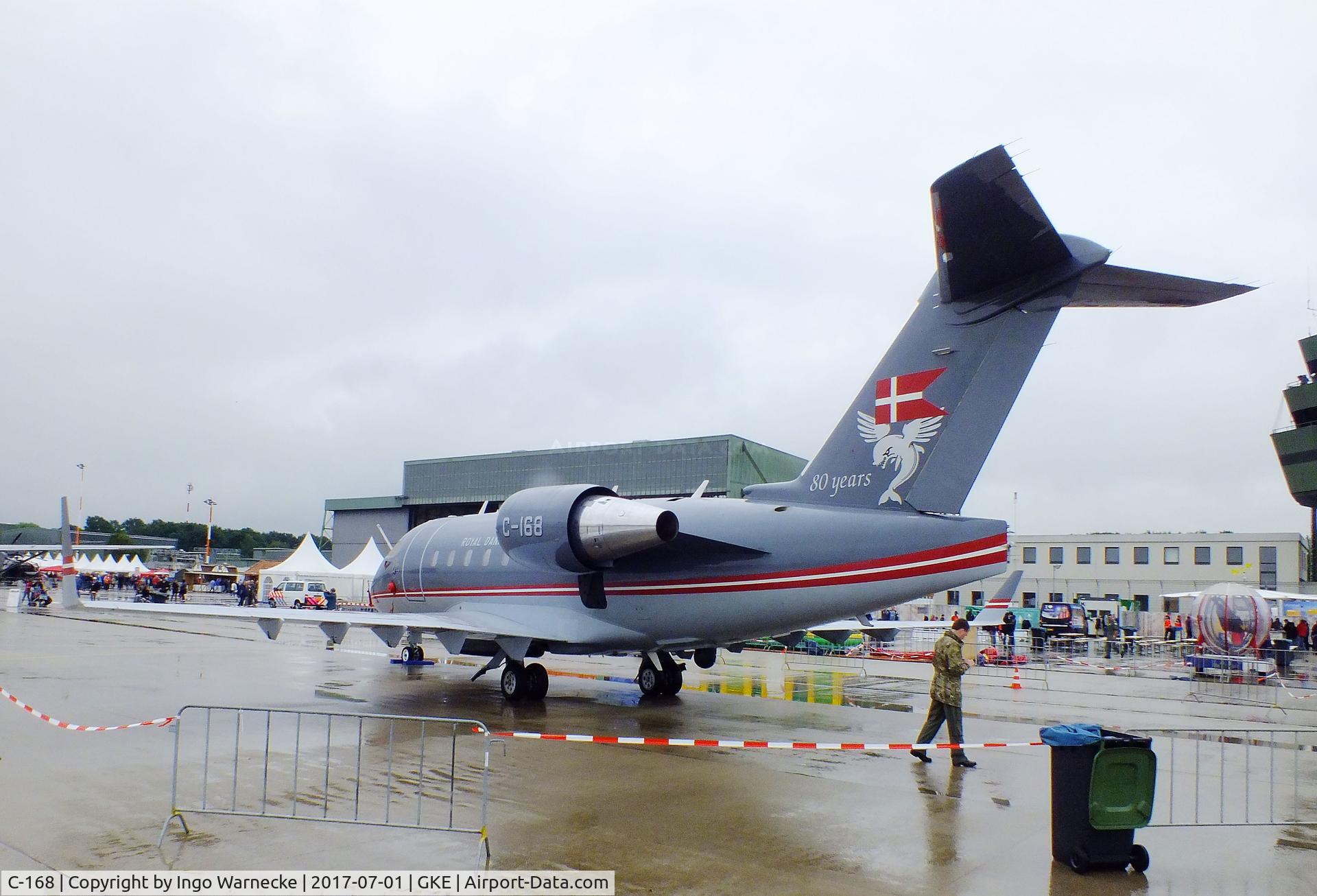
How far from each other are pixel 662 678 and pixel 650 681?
28cm

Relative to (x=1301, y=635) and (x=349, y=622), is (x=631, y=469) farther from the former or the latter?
(x=349, y=622)

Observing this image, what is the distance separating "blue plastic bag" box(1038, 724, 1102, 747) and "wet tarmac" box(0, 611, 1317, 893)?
0.84 metres

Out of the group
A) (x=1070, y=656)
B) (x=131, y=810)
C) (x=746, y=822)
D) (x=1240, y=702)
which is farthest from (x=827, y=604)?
(x=1070, y=656)

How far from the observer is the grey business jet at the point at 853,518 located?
8836 millimetres

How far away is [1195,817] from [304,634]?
30.0 m

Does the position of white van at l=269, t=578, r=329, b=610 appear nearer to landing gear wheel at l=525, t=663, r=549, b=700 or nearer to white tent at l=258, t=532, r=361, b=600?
white tent at l=258, t=532, r=361, b=600

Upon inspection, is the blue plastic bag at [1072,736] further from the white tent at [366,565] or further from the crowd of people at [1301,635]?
the white tent at [366,565]

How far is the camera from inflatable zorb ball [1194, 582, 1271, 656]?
853 inches

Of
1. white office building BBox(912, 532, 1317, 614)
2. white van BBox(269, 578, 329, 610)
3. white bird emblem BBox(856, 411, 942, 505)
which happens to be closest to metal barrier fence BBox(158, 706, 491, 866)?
white bird emblem BBox(856, 411, 942, 505)

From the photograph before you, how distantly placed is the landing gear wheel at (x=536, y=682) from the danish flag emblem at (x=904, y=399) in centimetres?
674

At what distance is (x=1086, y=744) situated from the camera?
6148 mm

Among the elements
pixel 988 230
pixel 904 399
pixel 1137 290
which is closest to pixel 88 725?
pixel 904 399

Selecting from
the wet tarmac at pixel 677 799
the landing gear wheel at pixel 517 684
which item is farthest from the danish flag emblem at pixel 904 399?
the landing gear wheel at pixel 517 684

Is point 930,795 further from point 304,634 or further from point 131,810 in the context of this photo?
point 304,634
